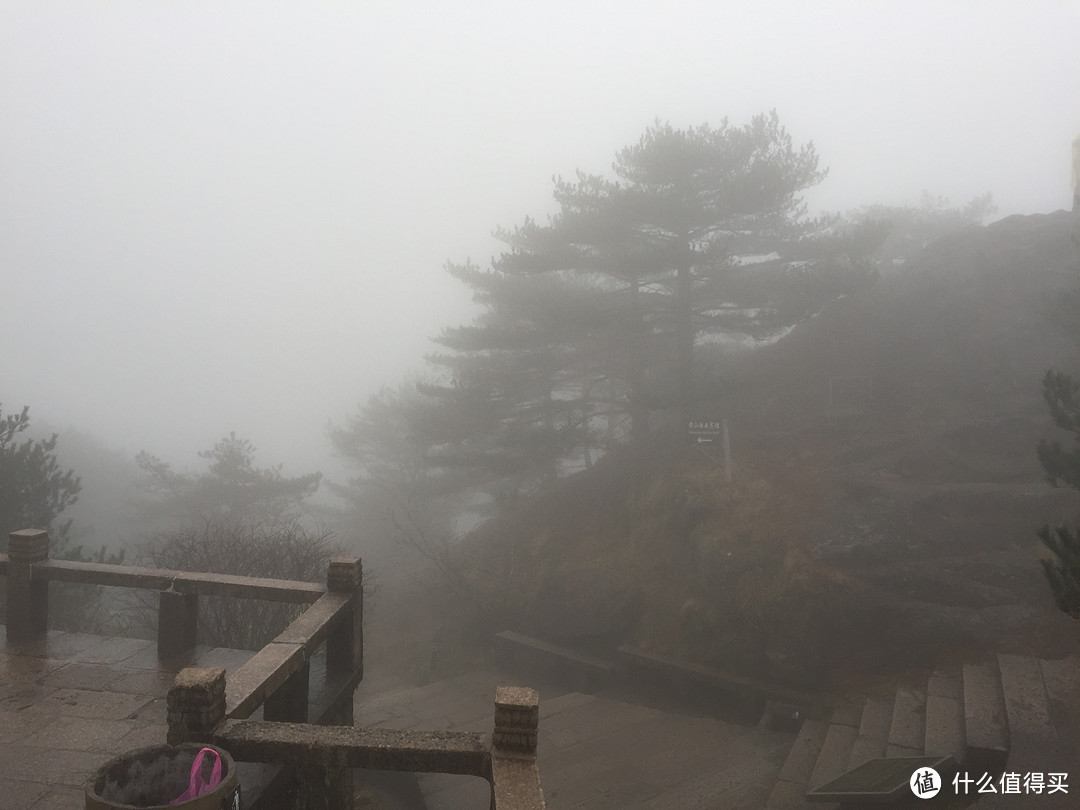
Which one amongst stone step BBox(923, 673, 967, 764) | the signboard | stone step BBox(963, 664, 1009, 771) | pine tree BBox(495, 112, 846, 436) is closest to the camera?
stone step BBox(963, 664, 1009, 771)

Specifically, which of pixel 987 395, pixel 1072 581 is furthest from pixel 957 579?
pixel 987 395

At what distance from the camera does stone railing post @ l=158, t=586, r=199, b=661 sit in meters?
8.18

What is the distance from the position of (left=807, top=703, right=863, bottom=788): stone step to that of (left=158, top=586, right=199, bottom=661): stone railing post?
794cm

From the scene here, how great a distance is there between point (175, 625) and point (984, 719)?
9565mm

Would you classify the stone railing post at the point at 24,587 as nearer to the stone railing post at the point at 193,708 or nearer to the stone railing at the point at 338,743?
the stone railing post at the point at 193,708

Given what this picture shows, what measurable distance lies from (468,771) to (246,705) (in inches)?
74.6

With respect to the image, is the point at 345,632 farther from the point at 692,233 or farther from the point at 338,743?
the point at 692,233

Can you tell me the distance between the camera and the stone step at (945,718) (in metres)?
7.61

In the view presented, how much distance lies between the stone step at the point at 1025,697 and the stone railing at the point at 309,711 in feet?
19.3

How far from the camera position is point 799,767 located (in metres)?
9.28

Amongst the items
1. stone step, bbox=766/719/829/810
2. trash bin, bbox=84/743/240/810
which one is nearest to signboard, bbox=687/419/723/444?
stone step, bbox=766/719/829/810

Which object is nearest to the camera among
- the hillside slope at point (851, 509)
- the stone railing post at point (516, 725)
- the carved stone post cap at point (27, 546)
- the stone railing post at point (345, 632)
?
the stone railing post at point (516, 725)

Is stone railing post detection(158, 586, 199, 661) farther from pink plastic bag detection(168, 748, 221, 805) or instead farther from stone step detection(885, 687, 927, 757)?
stone step detection(885, 687, 927, 757)

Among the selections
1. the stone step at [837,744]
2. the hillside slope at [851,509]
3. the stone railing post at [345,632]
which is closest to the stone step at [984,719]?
the hillside slope at [851,509]
